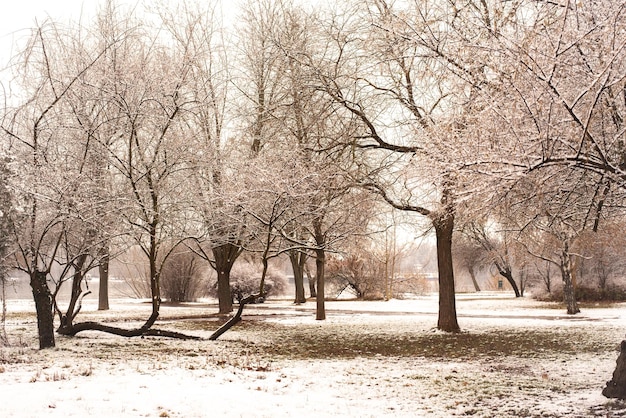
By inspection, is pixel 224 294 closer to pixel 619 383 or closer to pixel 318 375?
pixel 318 375

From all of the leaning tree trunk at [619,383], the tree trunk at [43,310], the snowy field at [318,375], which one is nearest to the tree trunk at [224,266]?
the snowy field at [318,375]

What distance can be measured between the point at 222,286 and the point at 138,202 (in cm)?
992

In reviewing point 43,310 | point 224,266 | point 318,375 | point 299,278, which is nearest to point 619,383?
point 318,375

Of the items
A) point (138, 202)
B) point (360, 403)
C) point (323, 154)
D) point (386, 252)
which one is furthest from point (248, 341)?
point (386, 252)

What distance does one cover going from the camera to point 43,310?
1074 cm

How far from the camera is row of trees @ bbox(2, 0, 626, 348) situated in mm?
5981

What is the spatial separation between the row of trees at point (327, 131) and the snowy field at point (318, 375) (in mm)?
1725

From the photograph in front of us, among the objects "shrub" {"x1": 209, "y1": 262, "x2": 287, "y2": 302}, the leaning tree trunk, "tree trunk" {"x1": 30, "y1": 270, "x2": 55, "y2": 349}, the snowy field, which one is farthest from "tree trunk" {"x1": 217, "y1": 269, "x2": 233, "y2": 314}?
the leaning tree trunk

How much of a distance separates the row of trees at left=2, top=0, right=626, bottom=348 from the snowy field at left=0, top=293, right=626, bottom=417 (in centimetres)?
173

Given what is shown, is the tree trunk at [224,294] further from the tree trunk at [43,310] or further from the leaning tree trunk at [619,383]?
the leaning tree trunk at [619,383]

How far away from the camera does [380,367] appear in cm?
923

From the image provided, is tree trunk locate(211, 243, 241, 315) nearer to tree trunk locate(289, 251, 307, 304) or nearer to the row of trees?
the row of trees

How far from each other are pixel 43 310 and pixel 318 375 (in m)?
5.64

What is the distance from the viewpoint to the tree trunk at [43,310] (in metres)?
10.7
